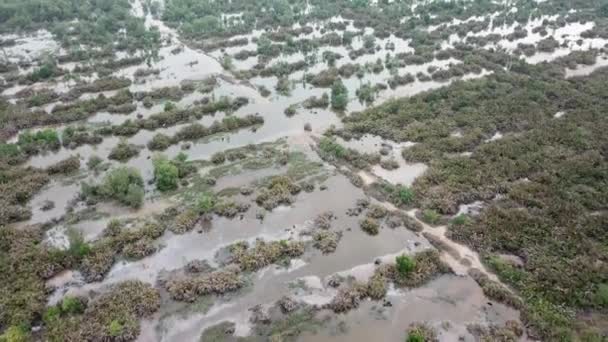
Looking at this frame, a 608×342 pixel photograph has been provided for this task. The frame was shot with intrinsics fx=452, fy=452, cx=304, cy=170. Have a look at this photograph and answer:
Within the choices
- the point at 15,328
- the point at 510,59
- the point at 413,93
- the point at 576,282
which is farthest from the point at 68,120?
the point at 510,59

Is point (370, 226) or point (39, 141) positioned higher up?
point (39, 141)

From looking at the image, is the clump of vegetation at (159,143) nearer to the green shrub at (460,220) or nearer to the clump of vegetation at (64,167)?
the clump of vegetation at (64,167)

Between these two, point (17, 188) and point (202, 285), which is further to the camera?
point (17, 188)

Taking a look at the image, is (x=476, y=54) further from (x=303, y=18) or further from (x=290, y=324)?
(x=290, y=324)

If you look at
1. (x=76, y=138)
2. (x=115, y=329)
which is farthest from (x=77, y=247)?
(x=76, y=138)

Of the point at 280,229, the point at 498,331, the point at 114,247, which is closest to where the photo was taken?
the point at 498,331

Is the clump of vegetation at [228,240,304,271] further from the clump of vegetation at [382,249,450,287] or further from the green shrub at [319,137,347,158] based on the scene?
the green shrub at [319,137,347,158]

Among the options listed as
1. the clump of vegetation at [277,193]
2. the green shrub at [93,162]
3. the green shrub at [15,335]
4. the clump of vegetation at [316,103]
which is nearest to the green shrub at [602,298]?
the clump of vegetation at [277,193]

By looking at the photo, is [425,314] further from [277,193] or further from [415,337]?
[277,193]
